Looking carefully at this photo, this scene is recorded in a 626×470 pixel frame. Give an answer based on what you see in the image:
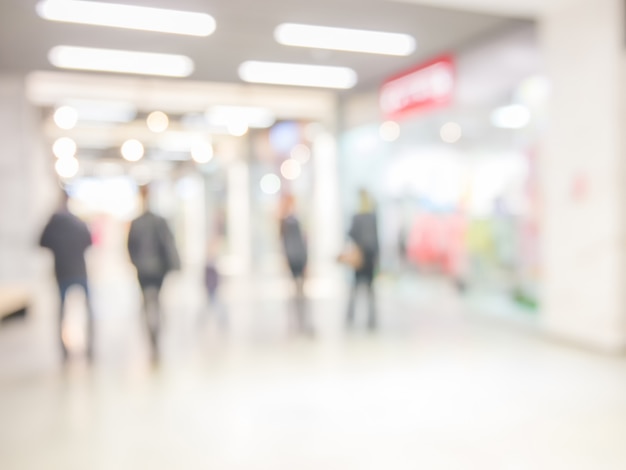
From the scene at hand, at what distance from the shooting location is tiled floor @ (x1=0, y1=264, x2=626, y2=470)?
348 centimetres

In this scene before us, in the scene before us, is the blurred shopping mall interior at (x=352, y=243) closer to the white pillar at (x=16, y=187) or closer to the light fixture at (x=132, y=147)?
the white pillar at (x=16, y=187)

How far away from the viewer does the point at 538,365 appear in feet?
17.5

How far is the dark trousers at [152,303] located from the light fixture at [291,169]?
7.84 m

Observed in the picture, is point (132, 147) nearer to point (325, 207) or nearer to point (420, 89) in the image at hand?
point (325, 207)

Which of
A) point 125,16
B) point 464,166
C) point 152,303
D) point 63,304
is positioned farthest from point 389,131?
point 63,304

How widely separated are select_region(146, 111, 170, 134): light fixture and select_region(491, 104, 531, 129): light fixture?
6.52 metres

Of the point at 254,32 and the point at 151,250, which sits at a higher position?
the point at 254,32

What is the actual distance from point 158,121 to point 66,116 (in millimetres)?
1837

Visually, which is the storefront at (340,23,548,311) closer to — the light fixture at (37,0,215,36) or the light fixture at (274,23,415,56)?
the light fixture at (274,23,415,56)

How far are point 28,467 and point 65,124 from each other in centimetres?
1094

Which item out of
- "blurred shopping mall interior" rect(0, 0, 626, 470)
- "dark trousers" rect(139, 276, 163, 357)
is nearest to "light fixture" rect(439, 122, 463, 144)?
"blurred shopping mall interior" rect(0, 0, 626, 470)

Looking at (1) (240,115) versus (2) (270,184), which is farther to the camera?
(2) (270,184)

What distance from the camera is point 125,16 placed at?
6.16m

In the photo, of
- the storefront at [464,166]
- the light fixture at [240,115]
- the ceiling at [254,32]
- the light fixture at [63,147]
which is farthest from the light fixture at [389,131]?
the light fixture at [63,147]
